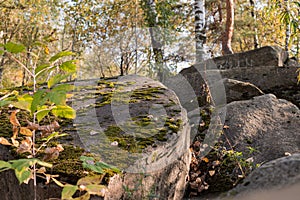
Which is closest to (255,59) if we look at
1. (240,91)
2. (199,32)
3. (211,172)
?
(199,32)

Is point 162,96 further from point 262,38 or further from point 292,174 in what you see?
point 262,38

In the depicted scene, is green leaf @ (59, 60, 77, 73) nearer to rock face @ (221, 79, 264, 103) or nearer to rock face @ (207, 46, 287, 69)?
rock face @ (221, 79, 264, 103)

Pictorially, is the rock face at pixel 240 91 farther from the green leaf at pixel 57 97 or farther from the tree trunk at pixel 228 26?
the green leaf at pixel 57 97

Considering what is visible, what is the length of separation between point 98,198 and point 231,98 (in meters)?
4.30

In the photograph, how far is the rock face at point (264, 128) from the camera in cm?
411

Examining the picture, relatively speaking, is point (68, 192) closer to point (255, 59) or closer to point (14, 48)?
point (14, 48)

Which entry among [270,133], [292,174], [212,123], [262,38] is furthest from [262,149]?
[262,38]

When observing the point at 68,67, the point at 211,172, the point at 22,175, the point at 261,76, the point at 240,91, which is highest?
the point at 68,67

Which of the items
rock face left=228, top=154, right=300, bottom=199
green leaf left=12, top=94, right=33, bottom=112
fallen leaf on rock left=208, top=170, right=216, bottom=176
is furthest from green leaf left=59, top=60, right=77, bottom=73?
fallen leaf on rock left=208, top=170, right=216, bottom=176

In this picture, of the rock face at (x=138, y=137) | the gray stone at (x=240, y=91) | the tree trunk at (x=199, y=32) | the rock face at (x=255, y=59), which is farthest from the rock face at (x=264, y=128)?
the rock face at (x=255, y=59)

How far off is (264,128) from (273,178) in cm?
Answer: 289

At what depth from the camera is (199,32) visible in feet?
27.9

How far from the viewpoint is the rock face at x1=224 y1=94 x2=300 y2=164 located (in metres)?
4.11

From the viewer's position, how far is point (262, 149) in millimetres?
4148
